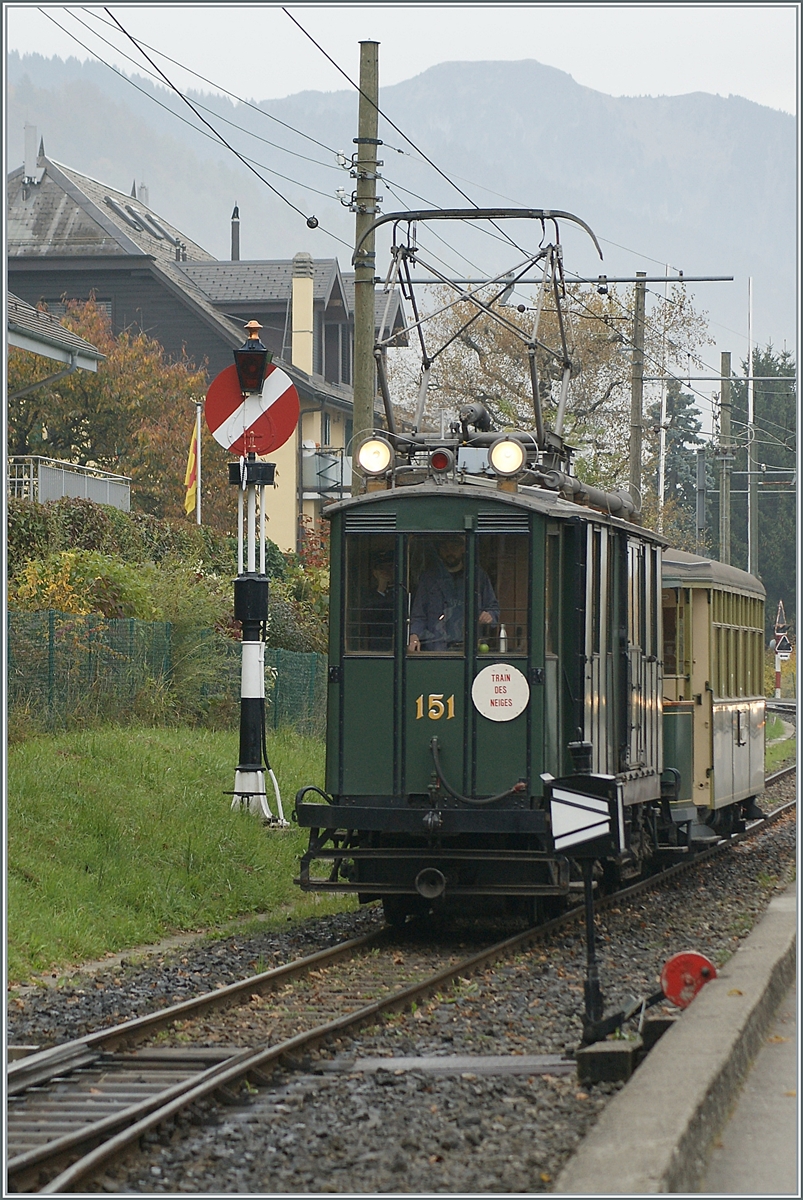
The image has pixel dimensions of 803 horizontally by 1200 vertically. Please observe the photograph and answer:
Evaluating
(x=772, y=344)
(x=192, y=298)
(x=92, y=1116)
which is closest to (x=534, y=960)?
(x=92, y=1116)

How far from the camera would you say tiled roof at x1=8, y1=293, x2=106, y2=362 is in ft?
80.7

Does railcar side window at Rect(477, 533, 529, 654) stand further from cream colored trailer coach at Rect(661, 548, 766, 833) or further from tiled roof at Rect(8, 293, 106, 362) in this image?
tiled roof at Rect(8, 293, 106, 362)

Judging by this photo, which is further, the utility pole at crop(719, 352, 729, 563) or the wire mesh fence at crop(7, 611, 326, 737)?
the utility pole at crop(719, 352, 729, 563)

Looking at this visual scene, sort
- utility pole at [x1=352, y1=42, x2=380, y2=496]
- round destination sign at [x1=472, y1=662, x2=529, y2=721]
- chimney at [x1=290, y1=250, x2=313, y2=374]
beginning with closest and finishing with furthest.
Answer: round destination sign at [x1=472, y1=662, x2=529, y2=721], utility pole at [x1=352, y1=42, x2=380, y2=496], chimney at [x1=290, y1=250, x2=313, y2=374]

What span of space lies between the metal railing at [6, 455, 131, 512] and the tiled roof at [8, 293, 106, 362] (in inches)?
70.1

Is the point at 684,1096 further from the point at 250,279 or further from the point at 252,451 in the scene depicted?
the point at 250,279

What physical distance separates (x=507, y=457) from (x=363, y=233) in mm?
5580

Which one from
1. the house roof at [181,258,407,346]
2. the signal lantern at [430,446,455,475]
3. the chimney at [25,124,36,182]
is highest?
the chimney at [25,124,36,182]

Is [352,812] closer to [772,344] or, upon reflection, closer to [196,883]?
[196,883]

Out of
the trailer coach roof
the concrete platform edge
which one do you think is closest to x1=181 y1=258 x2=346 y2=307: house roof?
the trailer coach roof

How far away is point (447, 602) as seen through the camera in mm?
12219

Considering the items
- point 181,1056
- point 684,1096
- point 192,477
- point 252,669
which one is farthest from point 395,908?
point 192,477

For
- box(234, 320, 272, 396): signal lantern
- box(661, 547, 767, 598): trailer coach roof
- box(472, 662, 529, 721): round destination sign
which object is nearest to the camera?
box(472, 662, 529, 721): round destination sign

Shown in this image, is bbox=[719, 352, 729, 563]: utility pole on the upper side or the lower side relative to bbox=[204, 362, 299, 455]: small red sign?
upper
